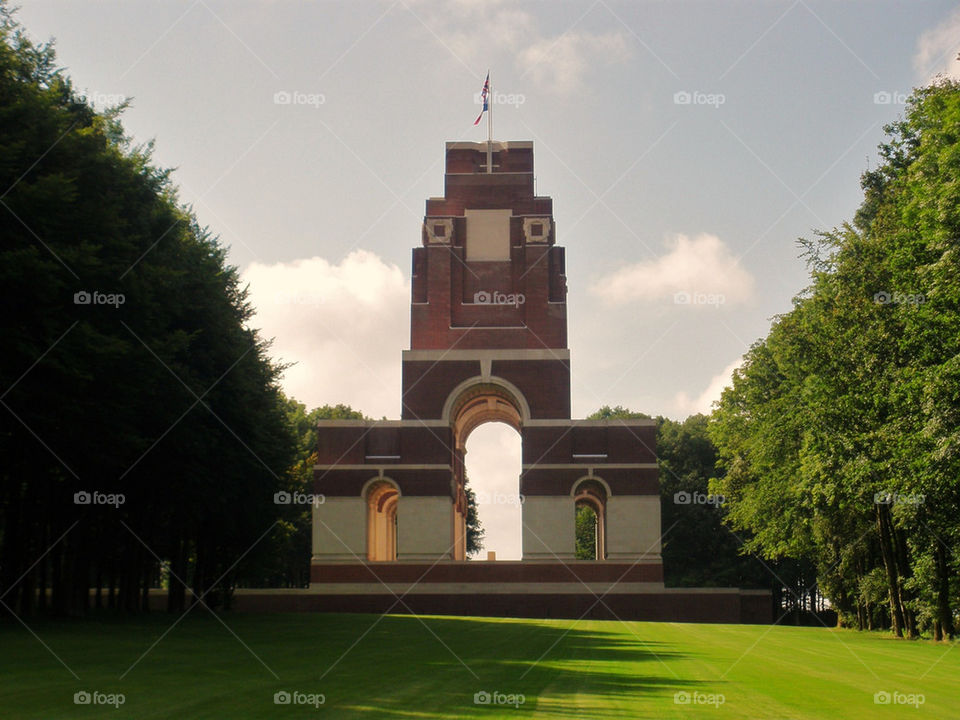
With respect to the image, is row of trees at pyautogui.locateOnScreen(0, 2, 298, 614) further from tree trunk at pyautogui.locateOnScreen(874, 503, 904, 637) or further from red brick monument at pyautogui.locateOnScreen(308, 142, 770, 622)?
tree trunk at pyautogui.locateOnScreen(874, 503, 904, 637)

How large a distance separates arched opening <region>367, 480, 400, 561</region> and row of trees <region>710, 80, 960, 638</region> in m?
20.5

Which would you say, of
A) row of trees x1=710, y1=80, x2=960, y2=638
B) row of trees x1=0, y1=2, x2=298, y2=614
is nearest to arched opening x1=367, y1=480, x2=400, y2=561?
row of trees x1=0, y1=2, x2=298, y2=614

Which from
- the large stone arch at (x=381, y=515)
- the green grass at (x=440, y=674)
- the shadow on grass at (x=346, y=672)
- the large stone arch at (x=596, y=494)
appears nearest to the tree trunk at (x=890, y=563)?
the green grass at (x=440, y=674)

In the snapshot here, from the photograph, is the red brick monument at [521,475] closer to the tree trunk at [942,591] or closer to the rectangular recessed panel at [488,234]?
the rectangular recessed panel at [488,234]

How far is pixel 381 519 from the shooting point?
213 feet

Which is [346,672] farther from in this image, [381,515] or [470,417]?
[381,515]

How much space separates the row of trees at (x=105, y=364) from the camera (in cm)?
2411

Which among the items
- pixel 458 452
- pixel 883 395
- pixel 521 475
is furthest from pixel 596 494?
pixel 883 395

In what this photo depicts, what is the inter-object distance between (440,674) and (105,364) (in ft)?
46.4

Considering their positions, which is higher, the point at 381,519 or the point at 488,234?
the point at 488,234

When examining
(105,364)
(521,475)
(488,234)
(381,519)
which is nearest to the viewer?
(105,364)

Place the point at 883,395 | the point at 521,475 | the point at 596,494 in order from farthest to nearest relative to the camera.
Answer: the point at 596,494
the point at 521,475
the point at 883,395

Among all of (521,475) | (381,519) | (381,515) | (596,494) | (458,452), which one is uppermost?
(458,452)

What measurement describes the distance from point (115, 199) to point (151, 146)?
8.03 metres
